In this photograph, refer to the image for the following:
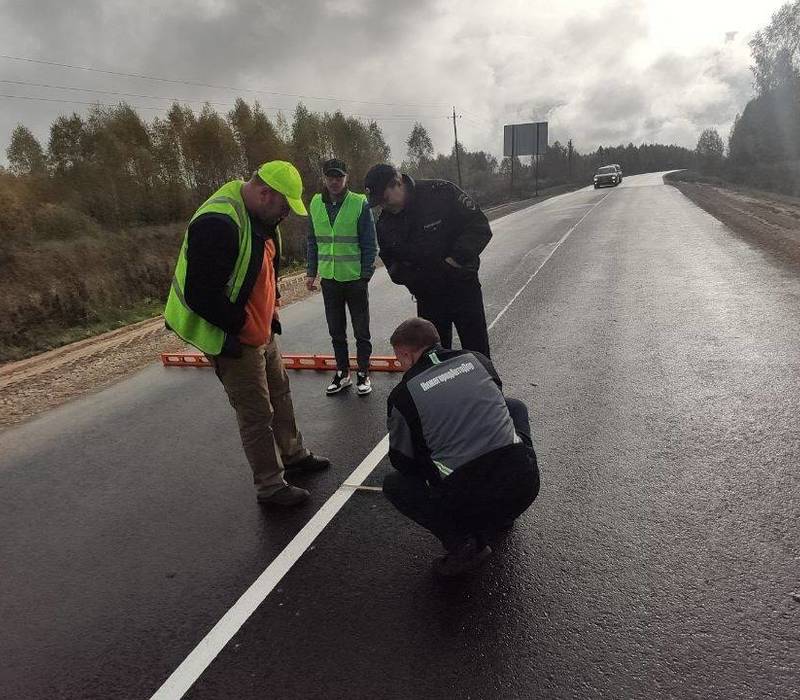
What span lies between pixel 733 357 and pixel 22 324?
1419 cm

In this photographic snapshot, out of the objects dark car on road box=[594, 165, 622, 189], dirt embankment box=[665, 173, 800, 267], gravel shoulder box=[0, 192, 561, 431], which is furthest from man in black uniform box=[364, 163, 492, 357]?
dark car on road box=[594, 165, 622, 189]

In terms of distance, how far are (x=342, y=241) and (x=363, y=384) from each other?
1.41 metres

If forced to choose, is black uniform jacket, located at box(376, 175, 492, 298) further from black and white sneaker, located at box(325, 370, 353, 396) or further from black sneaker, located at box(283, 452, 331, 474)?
black and white sneaker, located at box(325, 370, 353, 396)

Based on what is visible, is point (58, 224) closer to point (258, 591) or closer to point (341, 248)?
point (341, 248)

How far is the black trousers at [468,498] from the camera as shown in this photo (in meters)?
2.54

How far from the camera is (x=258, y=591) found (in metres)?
2.82

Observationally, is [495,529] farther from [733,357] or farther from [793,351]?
[793,351]

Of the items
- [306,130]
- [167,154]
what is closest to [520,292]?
[167,154]

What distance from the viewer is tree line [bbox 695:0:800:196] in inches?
2381

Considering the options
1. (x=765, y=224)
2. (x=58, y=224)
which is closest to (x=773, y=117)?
(x=765, y=224)

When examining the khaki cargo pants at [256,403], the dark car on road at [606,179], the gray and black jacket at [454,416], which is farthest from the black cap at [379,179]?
the dark car on road at [606,179]

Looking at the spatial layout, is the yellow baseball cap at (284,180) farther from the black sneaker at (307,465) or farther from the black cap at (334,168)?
the black sneaker at (307,465)

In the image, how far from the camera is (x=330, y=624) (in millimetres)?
2545

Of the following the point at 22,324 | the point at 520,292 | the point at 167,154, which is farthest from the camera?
the point at 167,154
